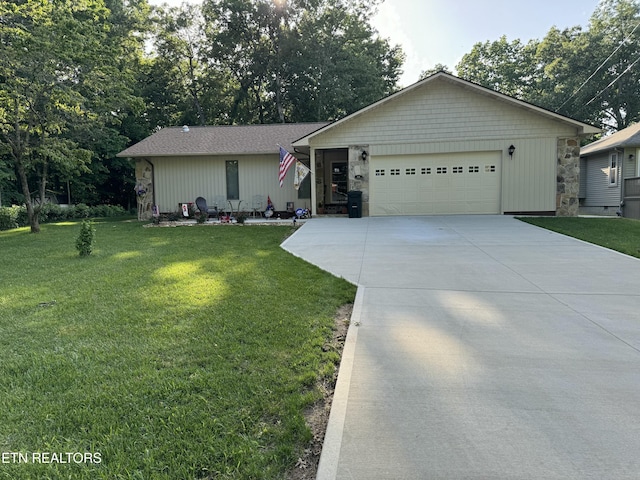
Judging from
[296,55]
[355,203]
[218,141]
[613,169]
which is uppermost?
[296,55]

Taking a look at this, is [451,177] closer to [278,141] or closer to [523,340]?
[278,141]

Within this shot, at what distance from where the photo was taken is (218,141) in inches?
635

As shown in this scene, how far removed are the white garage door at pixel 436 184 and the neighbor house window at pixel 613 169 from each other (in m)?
8.66

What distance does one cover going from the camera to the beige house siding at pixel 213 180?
51.0 ft

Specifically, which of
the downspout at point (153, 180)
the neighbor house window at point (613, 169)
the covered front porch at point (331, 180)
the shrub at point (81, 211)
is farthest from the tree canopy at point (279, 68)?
the neighbor house window at point (613, 169)

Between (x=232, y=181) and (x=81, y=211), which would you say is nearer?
(x=232, y=181)

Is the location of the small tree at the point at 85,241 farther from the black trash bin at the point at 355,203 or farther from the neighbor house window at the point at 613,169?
the neighbor house window at the point at 613,169

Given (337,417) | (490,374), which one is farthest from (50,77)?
(490,374)

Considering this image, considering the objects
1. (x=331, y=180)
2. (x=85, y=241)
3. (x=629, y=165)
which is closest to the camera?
(x=85, y=241)

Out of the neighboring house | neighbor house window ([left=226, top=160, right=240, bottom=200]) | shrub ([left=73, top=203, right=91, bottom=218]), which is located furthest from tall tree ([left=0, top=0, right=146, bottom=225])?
the neighboring house

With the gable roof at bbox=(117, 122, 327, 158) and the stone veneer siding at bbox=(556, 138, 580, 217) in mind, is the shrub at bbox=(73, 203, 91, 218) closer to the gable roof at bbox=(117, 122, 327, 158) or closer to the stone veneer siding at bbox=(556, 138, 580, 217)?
the gable roof at bbox=(117, 122, 327, 158)

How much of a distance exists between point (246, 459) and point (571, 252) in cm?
734

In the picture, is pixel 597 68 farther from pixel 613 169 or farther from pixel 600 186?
pixel 613 169

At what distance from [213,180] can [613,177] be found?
1814 cm
